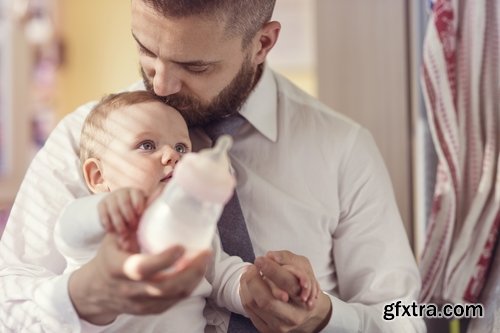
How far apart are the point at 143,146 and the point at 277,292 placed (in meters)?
0.27

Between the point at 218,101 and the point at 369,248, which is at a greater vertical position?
the point at 218,101

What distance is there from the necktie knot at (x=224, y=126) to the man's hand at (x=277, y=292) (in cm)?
30

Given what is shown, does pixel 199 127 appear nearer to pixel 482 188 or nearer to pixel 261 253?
pixel 261 253

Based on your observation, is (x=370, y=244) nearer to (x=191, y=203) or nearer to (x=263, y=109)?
(x=263, y=109)

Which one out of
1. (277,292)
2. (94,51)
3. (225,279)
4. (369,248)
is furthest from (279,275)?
(94,51)

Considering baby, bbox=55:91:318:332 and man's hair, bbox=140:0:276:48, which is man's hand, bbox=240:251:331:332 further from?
man's hair, bbox=140:0:276:48

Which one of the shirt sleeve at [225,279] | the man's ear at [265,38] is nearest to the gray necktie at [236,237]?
the shirt sleeve at [225,279]

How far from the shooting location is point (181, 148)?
42.5 inches

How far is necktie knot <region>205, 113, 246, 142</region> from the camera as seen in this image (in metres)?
1.25

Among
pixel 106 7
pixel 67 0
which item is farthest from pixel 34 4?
pixel 106 7

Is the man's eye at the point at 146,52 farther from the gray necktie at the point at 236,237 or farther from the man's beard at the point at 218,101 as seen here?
the gray necktie at the point at 236,237

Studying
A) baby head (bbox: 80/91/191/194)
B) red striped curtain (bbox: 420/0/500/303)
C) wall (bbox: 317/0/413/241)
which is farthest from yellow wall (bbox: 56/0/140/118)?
baby head (bbox: 80/91/191/194)

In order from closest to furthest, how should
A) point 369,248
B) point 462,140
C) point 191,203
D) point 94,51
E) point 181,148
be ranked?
point 191,203, point 181,148, point 369,248, point 462,140, point 94,51

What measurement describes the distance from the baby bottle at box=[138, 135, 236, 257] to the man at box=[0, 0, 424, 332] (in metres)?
0.08
